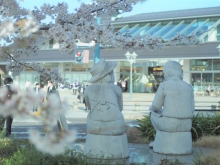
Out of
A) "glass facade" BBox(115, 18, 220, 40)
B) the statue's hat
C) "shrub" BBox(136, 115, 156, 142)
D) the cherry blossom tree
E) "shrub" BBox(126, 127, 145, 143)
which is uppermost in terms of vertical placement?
"glass facade" BBox(115, 18, 220, 40)

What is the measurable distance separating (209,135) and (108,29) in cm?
444

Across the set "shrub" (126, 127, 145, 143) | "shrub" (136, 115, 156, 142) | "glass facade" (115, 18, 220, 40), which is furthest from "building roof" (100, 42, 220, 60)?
"shrub" (136, 115, 156, 142)

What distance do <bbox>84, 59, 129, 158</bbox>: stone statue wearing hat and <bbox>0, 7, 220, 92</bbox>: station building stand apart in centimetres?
2419

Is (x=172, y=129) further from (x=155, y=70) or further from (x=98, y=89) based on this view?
(x=155, y=70)

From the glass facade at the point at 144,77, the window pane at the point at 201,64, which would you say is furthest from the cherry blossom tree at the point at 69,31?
the glass facade at the point at 144,77

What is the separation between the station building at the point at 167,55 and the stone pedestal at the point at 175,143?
23.8m

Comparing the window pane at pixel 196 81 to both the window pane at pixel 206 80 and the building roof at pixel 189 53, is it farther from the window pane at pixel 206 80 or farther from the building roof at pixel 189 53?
the building roof at pixel 189 53

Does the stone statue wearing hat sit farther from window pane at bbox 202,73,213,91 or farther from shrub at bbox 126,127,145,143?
window pane at bbox 202,73,213,91

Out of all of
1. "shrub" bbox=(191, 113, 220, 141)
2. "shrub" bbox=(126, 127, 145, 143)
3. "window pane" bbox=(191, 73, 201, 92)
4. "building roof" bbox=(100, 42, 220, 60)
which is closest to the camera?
"shrub" bbox=(191, 113, 220, 141)

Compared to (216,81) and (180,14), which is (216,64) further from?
(180,14)


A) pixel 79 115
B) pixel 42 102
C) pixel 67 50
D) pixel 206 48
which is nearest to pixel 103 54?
pixel 206 48

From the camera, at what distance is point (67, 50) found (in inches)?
248

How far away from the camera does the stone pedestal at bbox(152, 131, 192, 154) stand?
748cm

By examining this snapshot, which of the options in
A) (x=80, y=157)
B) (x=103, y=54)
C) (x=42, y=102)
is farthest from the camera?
(x=103, y=54)
